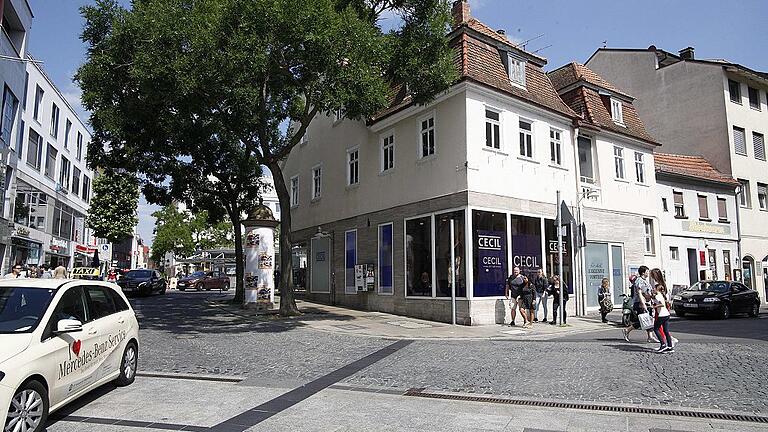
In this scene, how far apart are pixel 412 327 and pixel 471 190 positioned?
4.50m

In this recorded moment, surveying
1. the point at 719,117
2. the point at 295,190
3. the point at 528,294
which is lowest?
the point at 528,294

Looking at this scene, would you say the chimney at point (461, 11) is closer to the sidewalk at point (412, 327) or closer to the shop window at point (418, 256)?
the shop window at point (418, 256)

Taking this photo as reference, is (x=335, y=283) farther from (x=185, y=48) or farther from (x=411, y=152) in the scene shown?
(x=185, y=48)

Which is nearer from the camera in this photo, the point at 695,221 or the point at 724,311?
the point at 724,311

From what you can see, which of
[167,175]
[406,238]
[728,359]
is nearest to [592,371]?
[728,359]

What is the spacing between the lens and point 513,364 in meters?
10.1

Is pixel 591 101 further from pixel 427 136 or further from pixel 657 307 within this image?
pixel 657 307

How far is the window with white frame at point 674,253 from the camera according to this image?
87.2 ft

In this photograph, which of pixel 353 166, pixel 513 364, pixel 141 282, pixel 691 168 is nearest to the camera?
pixel 513 364

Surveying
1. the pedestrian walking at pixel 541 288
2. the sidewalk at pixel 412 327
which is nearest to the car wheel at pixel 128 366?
the sidewalk at pixel 412 327

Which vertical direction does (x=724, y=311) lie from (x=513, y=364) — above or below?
above

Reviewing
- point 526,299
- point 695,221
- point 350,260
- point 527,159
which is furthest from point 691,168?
point 350,260

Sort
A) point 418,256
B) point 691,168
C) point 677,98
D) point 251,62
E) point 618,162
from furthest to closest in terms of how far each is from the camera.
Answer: point 677,98, point 691,168, point 618,162, point 418,256, point 251,62

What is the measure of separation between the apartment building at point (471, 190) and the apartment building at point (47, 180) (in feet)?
58.9
